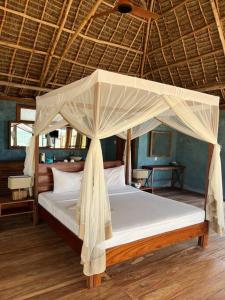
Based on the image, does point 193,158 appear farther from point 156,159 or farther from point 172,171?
point 156,159

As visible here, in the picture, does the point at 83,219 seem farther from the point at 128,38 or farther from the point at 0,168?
the point at 128,38

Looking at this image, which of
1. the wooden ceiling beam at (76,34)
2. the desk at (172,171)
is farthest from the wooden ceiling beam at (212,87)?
the wooden ceiling beam at (76,34)

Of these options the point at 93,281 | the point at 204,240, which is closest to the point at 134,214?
the point at 93,281

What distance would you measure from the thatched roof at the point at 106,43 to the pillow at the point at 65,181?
8.56 feet

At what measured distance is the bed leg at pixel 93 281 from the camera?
246cm

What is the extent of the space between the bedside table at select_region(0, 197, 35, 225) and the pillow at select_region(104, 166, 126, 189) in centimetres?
144

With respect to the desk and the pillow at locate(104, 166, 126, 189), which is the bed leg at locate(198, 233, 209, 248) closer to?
the pillow at locate(104, 166, 126, 189)

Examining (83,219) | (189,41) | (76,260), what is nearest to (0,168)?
(76,260)

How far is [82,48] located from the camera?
5.37 meters

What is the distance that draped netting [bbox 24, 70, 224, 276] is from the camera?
2.44 metres

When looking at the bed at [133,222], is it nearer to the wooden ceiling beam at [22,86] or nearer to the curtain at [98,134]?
the curtain at [98,134]

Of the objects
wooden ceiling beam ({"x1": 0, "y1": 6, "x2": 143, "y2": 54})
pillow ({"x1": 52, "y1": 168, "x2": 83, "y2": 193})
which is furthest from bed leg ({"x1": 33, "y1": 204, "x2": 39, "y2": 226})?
wooden ceiling beam ({"x1": 0, "y1": 6, "x2": 143, "y2": 54})

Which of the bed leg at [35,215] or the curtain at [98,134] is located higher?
the curtain at [98,134]

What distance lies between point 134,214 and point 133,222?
0.94 feet
